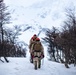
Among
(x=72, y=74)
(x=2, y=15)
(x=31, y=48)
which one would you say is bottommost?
(x=72, y=74)

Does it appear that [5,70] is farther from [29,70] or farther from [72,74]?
[72,74]

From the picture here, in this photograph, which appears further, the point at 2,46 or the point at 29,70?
the point at 2,46

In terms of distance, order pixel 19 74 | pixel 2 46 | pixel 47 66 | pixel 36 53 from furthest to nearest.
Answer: pixel 2 46
pixel 47 66
pixel 36 53
pixel 19 74

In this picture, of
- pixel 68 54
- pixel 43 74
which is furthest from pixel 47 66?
pixel 43 74

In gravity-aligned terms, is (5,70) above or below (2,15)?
below

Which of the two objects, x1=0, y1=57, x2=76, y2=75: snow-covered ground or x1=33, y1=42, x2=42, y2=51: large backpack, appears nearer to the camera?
x1=0, y1=57, x2=76, y2=75: snow-covered ground

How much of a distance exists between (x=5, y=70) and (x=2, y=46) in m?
5.15

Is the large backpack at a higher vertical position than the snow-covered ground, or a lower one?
higher

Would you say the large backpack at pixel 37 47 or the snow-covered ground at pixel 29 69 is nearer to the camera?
the snow-covered ground at pixel 29 69

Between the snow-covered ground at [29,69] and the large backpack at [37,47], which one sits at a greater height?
the large backpack at [37,47]

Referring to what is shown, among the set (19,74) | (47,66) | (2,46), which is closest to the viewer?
(19,74)

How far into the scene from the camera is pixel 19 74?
70.0 feet

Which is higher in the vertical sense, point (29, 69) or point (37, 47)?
point (37, 47)

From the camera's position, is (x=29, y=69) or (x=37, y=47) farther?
(x=37, y=47)
